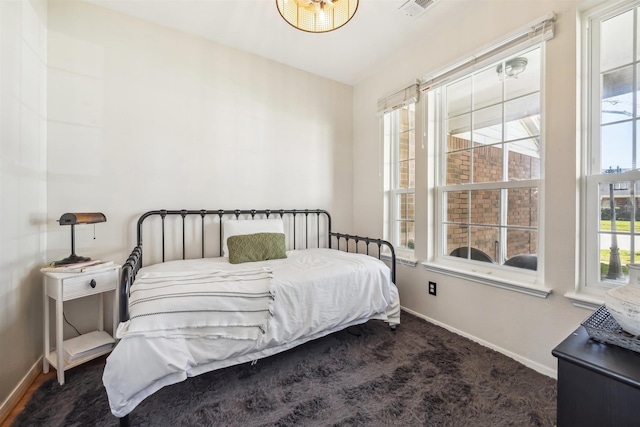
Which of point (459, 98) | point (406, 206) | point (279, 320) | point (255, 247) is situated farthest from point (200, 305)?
point (459, 98)

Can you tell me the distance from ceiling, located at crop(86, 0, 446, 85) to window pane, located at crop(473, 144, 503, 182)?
3.61 ft

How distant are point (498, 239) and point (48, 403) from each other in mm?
2814

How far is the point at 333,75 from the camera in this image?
295 centimetres

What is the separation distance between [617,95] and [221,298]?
92.0 inches

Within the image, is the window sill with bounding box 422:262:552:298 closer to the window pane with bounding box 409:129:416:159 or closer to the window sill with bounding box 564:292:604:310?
the window sill with bounding box 564:292:604:310

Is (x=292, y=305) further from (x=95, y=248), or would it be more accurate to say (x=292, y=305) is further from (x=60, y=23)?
(x=60, y=23)

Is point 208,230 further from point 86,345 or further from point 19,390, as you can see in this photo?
point 19,390

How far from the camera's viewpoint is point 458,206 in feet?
7.16

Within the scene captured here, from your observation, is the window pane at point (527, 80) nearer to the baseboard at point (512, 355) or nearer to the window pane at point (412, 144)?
the window pane at point (412, 144)

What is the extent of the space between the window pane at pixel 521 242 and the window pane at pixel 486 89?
37.2 inches

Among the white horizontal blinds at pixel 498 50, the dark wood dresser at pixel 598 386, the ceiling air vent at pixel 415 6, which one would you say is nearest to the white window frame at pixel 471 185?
the white horizontal blinds at pixel 498 50

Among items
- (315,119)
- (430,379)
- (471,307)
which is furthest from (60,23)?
(471,307)

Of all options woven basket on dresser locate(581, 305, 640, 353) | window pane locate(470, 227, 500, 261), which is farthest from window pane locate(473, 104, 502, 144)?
woven basket on dresser locate(581, 305, 640, 353)

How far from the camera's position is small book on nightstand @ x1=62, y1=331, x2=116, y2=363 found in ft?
5.10
